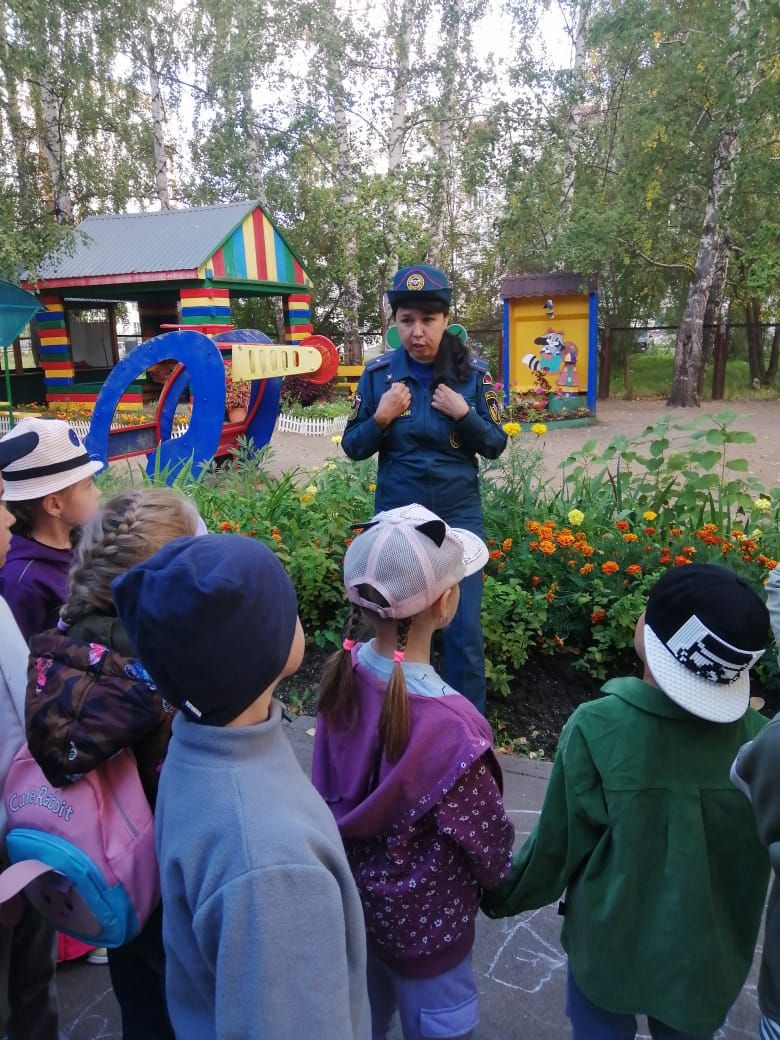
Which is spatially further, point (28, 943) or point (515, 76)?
point (515, 76)

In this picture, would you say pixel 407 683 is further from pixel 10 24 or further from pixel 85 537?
pixel 10 24

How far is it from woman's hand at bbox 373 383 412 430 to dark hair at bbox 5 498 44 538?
1309 mm

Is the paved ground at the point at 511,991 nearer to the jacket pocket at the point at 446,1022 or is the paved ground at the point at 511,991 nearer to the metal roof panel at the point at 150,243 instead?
the jacket pocket at the point at 446,1022

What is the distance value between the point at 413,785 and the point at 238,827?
19.8 inches

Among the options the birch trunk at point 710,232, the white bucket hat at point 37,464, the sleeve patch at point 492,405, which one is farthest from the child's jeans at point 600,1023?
the birch trunk at point 710,232

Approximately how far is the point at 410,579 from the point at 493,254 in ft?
73.6

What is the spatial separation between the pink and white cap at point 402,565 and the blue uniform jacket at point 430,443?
1.48 metres

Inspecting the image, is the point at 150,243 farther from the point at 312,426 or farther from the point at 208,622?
the point at 208,622

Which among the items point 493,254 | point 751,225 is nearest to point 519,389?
point 751,225

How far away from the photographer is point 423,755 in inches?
55.8

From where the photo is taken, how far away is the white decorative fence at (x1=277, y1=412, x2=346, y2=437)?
45.7 feet

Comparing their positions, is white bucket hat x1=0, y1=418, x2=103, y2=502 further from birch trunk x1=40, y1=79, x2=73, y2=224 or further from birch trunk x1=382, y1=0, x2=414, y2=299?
birch trunk x1=40, y1=79, x2=73, y2=224

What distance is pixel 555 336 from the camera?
1471cm

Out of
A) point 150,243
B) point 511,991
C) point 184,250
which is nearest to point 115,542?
point 511,991
